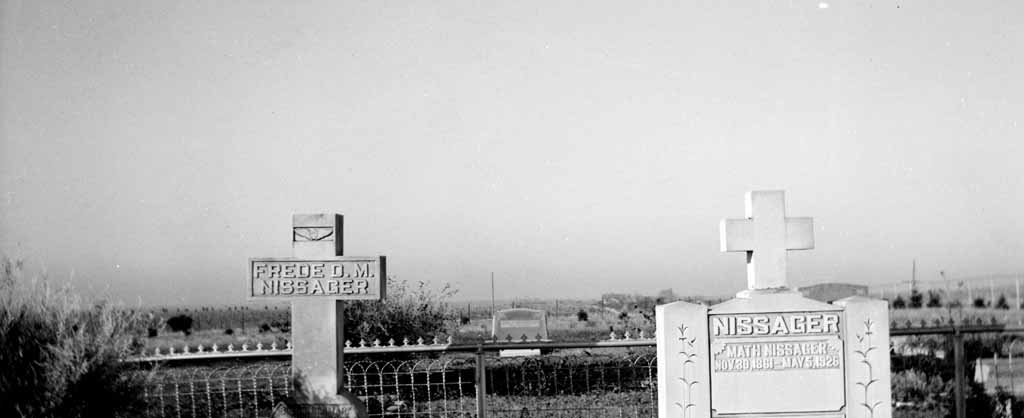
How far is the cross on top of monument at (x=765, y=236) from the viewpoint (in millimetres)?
7102

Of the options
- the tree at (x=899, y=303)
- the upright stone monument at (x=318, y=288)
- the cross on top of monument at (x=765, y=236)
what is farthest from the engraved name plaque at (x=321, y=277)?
the tree at (x=899, y=303)

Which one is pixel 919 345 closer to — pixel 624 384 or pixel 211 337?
pixel 624 384

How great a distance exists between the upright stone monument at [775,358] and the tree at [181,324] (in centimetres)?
1324

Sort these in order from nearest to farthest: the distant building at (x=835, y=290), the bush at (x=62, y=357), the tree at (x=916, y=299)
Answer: the bush at (x=62, y=357), the distant building at (x=835, y=290), the tree at (x=916, y=299)

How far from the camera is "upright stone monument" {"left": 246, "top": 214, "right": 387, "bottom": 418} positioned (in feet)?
24.4

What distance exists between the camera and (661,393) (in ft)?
22.7

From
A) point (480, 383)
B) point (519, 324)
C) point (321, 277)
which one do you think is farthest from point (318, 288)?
point (519, 324)

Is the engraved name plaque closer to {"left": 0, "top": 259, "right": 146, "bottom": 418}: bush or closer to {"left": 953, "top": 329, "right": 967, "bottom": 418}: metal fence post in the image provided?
{"left": 0, "top": 259, "right": 146, "bottom": 418}: bush

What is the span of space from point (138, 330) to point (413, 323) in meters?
6.58

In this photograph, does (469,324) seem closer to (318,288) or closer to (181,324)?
(181,324)

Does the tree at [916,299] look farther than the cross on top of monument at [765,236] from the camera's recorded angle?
Yes

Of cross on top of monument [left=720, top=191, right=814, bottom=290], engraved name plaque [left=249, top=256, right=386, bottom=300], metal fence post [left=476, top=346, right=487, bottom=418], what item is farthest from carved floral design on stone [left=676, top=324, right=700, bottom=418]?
engraved name plaque [left=249, top=256, right=386, bottom=300]

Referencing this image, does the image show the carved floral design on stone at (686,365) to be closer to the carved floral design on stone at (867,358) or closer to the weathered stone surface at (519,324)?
the carved floral design on stone at (867,358)

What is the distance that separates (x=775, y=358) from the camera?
6828 millimetres
